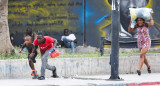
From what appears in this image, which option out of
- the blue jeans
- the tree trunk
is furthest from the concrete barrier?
the blue jeans

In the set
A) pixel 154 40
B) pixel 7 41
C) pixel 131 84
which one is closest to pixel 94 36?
pixel 154 40

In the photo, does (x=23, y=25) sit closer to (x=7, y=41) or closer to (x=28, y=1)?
(x=28, y=1)

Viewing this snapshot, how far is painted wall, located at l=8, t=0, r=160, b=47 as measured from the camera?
19.8 m

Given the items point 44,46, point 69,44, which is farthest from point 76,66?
point 69,44

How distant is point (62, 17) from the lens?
19.8 metres

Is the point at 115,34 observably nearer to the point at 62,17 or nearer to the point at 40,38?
the point at 40,38

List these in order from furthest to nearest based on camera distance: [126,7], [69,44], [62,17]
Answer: [126,7] < [62,17] < [69,44]

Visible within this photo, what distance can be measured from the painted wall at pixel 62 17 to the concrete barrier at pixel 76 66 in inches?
218

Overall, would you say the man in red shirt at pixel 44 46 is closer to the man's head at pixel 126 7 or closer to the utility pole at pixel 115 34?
the utility pole at pixel 115 34

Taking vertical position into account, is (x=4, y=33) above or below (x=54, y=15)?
below

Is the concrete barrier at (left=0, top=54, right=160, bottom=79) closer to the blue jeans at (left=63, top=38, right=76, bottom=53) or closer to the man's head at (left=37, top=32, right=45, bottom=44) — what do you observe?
the man's head at (left=37, top=32, right=45, bottom=44)

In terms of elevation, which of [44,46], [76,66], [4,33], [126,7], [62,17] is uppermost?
[126,7]

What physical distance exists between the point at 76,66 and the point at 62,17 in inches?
251

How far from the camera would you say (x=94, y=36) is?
1998 cm
